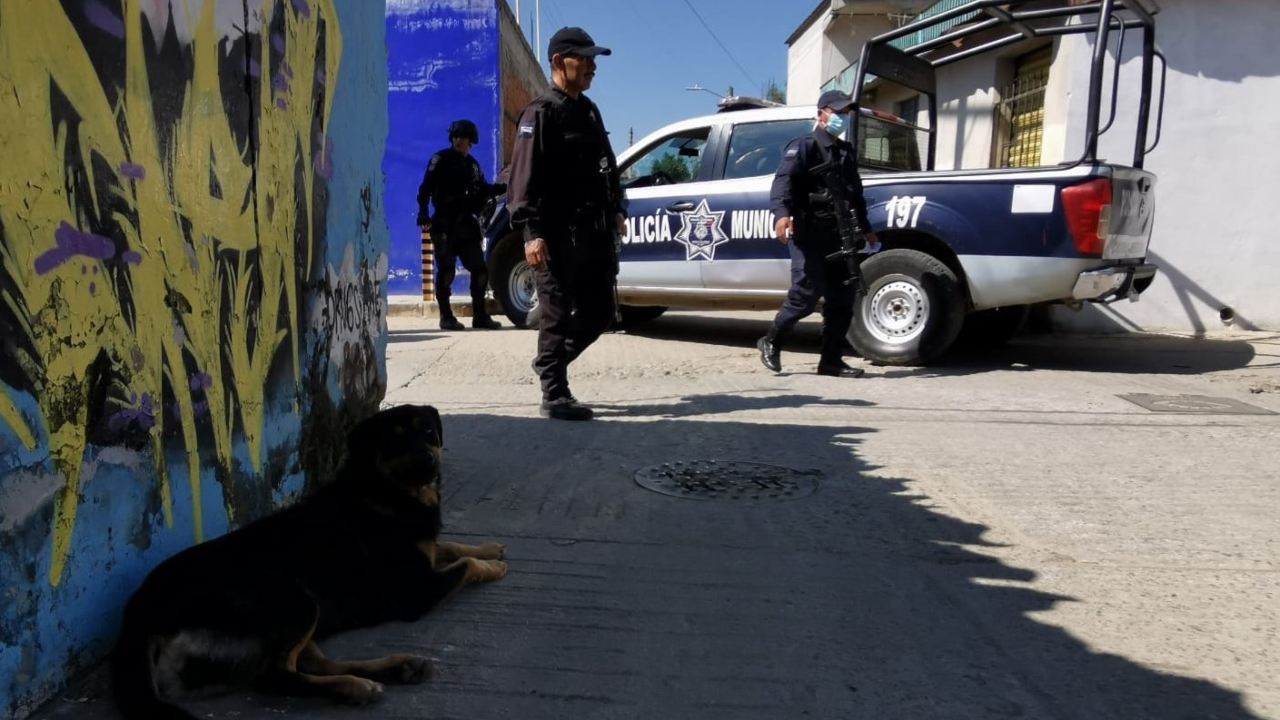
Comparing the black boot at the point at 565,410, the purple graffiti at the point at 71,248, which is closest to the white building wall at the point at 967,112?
the black boot at the point at 565,410

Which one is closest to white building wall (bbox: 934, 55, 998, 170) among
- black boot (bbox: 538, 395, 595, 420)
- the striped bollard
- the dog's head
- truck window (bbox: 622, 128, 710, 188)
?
truck window (bbox: 622, 128, 710, 188)

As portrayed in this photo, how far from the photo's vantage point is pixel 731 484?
3.84m

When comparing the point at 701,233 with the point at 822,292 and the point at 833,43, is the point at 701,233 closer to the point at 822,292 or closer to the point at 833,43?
the point at 822,292

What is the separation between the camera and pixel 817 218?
20.0ft

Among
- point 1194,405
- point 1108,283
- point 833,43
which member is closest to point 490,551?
point 1194,405

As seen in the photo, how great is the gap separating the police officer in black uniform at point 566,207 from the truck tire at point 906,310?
8.85 feet

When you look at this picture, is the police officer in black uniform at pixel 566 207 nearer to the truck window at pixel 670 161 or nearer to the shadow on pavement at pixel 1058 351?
the shadow on pavement at pixel 1058 351

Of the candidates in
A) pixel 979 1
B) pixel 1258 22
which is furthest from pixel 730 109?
pixel 1258 22

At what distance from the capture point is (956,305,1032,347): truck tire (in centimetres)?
772

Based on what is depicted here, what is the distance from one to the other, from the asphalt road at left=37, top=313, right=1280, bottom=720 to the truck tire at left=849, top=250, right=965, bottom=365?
0.88 m

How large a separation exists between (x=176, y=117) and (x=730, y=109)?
22.4 ft

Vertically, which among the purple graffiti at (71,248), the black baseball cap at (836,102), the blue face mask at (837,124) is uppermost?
the black baseball cap at (836,102)

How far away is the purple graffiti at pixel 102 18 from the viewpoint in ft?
6.23

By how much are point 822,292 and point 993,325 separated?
2.53 metres
